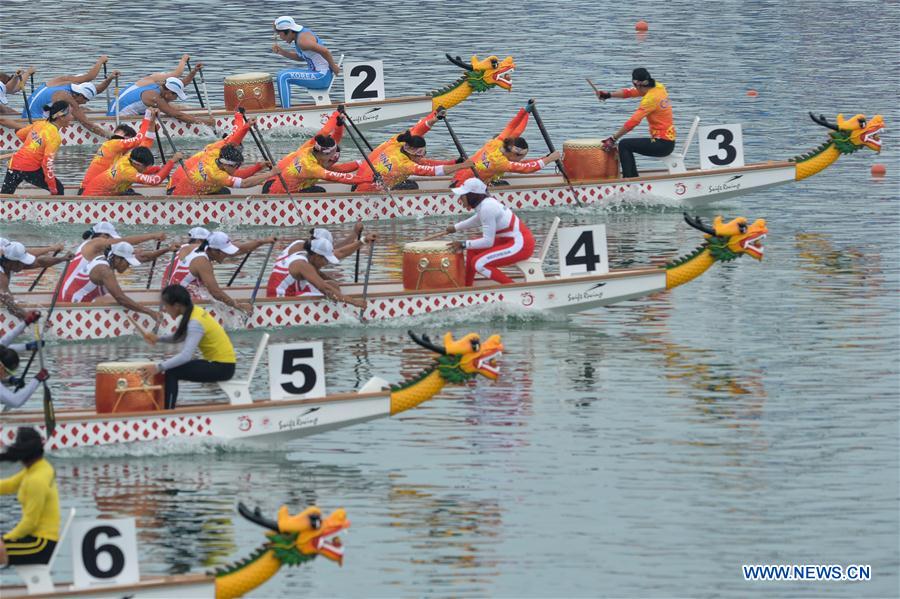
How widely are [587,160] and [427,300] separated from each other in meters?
8.03

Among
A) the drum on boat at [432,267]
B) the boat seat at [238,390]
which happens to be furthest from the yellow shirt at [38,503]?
the drum on boat at [432,267]

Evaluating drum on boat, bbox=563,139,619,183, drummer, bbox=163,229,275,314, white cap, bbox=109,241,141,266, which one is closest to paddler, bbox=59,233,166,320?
white cap, bbox=109,241,141,266

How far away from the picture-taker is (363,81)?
4438 centimetres

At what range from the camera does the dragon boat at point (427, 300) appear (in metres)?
30.3

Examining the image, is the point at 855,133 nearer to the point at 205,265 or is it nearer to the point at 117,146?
the point at 117,146

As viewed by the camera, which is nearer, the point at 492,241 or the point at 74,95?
the point at 492,241

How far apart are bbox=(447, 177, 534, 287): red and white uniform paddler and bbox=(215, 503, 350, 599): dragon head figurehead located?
37.4 ft

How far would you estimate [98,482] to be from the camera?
25.2 meters

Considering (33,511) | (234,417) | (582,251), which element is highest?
(33,511)

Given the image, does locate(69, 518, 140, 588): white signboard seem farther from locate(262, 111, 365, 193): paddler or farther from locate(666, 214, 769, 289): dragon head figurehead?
locate(262, 111, 365, 193): paddler

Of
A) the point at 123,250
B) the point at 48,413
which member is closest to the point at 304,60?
the point at 123,250

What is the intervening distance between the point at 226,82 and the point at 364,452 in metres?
19.5

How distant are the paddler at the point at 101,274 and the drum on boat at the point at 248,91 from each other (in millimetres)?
13761

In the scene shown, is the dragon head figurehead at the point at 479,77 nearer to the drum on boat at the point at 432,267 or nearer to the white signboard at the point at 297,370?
the drum on boat at the point at 432,267
